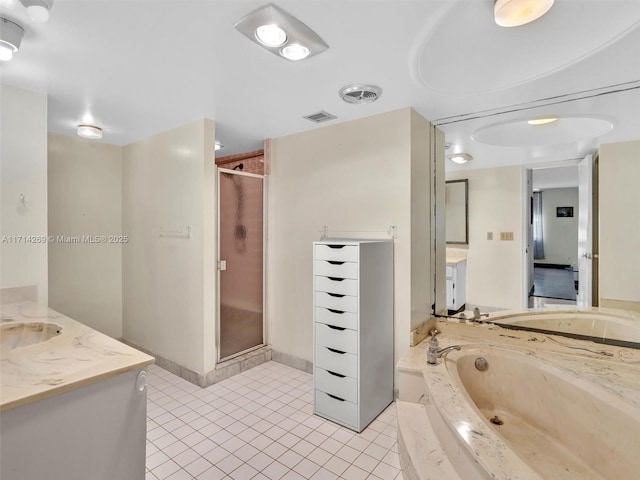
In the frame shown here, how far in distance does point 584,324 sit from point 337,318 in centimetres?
156

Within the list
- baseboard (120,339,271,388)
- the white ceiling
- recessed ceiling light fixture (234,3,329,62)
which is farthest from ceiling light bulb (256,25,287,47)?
baseboard (120,339,271,388)

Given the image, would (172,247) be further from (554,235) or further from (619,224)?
(619,224)

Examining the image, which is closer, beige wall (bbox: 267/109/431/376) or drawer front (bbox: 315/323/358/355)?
drawer front (bbox: 315/323/358/355)

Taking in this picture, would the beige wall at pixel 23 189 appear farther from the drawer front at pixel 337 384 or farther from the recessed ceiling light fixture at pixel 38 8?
the drawer front at pixel 337 384

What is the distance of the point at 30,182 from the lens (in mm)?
2020

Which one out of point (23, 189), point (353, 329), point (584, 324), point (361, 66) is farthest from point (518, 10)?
point (23, 189)

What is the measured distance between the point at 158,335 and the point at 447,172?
2.98 m

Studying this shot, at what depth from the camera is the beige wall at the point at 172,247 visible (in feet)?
8.63

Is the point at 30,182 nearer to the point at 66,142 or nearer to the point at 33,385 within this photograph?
the point at 66,142

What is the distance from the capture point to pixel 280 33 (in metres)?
1.40

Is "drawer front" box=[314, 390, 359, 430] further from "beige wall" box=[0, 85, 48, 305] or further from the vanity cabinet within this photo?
"beige wall" box=[0, 85, 48, 305]

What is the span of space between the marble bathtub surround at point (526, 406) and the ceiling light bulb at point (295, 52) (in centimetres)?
177

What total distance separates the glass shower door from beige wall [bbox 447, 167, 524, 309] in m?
1.88

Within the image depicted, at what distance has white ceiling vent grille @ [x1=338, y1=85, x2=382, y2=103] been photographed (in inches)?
76.8
